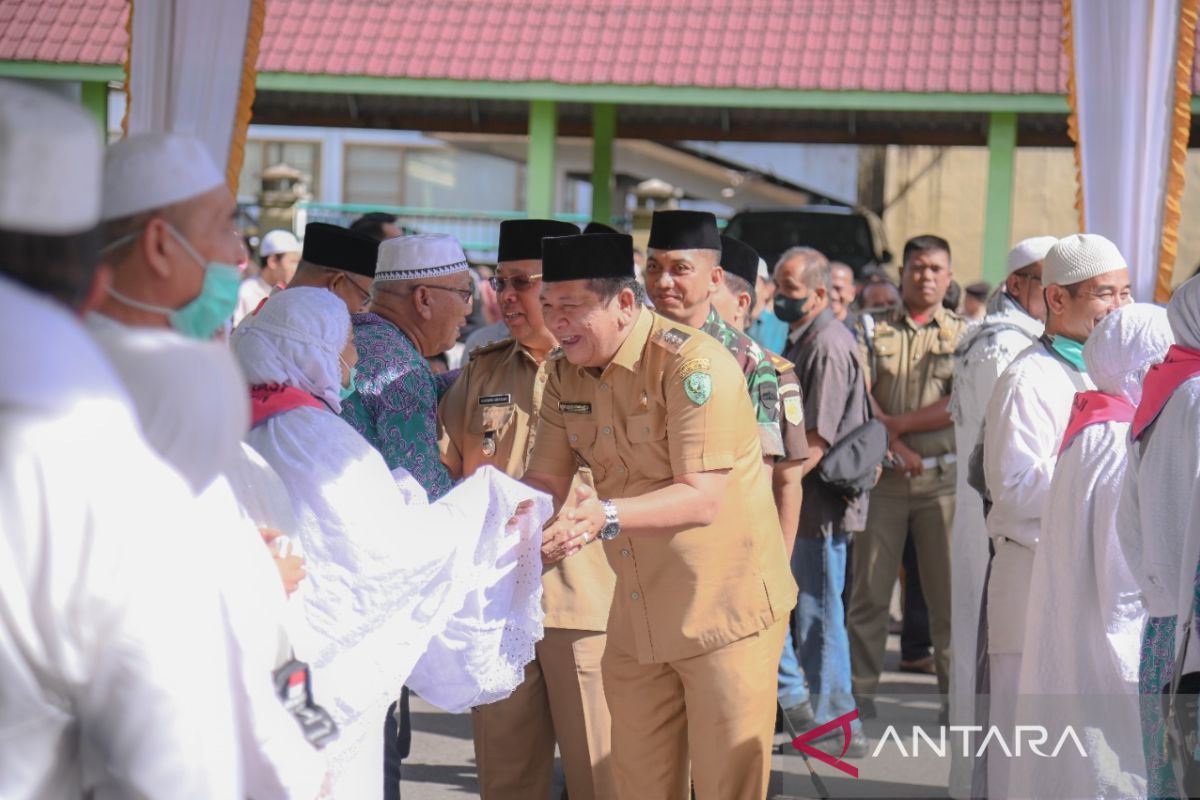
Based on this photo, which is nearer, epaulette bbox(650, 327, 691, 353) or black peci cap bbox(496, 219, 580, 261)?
epaulette bbox(650, 327, 691, 353)

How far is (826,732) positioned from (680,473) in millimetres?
3111

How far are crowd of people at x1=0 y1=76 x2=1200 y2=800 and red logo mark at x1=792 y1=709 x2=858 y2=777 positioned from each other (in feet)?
0.41

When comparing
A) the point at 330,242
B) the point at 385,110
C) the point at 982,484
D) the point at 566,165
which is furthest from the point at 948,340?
the point at 566,165

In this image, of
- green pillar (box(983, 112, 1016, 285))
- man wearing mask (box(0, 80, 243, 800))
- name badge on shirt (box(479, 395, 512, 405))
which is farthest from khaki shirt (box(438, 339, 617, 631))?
green pillar (box(983, 112, 1016, 285))

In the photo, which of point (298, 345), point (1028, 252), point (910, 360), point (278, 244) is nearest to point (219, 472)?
point (298, 345)

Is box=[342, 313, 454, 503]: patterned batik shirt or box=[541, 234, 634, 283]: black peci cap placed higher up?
box=[541, 234, 634, 283]: black peci cap

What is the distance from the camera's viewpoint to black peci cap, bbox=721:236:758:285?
20.2 ft

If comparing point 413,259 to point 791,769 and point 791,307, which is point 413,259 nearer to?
point 791,307

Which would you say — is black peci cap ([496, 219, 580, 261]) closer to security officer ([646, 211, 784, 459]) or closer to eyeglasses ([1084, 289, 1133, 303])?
security officer ([646, 211, 784, 459])

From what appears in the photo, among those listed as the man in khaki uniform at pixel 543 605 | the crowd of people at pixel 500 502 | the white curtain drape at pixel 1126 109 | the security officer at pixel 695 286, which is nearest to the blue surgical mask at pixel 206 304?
the crowd of people at pixel 500 502

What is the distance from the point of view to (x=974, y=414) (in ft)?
19.9

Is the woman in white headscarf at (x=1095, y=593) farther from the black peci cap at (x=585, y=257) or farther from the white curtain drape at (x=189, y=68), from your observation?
the white curtain drape at (x=189, y=68)

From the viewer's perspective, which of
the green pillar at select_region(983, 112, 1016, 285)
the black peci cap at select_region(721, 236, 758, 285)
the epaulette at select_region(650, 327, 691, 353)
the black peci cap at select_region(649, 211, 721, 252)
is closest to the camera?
the epaulette at select_region(650, 327, 691, 353)

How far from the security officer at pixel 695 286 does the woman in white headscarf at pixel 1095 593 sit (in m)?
1.13
